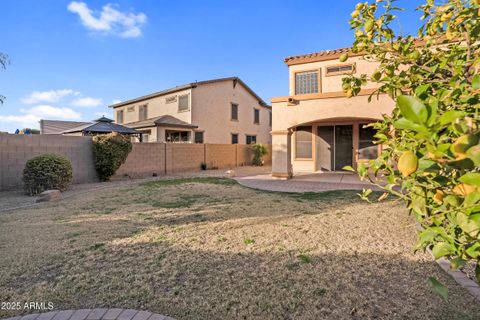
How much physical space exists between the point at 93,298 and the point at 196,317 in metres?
1.23

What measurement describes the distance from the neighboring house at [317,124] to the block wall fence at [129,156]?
6.67 m

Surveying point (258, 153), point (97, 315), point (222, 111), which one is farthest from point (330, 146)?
point (97, 315)

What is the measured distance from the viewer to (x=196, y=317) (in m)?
2.48

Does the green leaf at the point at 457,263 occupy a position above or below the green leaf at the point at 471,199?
below

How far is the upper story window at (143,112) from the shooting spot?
25756 mm

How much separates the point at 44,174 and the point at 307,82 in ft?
42.0

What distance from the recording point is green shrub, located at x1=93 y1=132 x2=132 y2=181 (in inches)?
457

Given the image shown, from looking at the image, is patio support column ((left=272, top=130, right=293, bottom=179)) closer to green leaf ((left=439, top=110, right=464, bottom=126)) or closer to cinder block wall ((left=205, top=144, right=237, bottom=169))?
cinder block wall ((left=205, top=144, right=237, bottom=169))

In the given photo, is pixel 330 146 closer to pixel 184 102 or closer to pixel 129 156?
pixel 129 156

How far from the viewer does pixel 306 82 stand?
14156mm

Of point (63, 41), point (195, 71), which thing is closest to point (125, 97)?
point (195, 71)

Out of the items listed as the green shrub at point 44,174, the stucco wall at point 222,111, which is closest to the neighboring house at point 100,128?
the green shrub at point 44,174

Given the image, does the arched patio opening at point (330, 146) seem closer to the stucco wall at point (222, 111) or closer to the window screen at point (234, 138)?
the stucco wall at point (222, 111)

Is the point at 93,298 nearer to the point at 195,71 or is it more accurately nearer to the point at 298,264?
the point at 298,264
